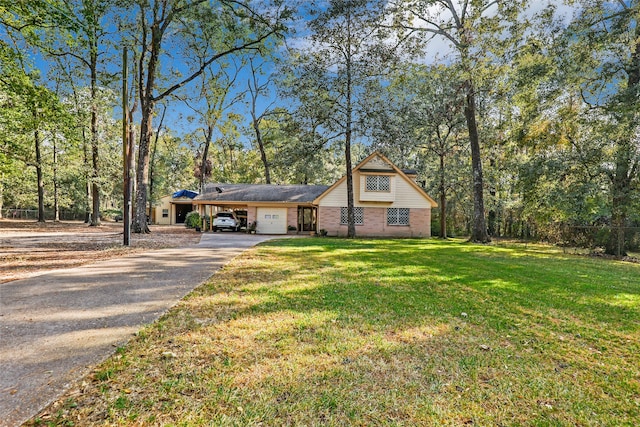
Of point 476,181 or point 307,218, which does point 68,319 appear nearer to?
point 476,181

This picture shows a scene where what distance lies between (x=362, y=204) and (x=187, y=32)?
1452 cm

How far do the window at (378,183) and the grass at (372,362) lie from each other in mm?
15483

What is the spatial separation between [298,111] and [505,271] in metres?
13.3

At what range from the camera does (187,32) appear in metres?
16.7

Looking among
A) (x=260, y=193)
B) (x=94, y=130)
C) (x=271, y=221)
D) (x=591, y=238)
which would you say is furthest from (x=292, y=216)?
(x=591, y=238)

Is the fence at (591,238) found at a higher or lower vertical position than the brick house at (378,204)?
lower

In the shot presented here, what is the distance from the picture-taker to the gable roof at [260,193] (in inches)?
875

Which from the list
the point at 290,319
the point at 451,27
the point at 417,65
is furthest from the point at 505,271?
the point at 451,27

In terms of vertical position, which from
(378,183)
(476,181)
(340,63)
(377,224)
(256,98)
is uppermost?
(256,98)

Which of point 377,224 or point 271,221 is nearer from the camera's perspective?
point 377,224

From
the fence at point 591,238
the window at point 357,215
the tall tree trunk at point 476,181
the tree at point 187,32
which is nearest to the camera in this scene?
the tree at point 187,32

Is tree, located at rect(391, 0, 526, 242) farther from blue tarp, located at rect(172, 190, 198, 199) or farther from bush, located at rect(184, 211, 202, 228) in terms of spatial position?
blue tarp, located at rect(172, 190, 198, 199)

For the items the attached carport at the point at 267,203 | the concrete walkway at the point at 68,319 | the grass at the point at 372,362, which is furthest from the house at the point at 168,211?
the grass at the point at 372,362

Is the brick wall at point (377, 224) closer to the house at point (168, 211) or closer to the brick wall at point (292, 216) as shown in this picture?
the brick wall at point (292, 216)
